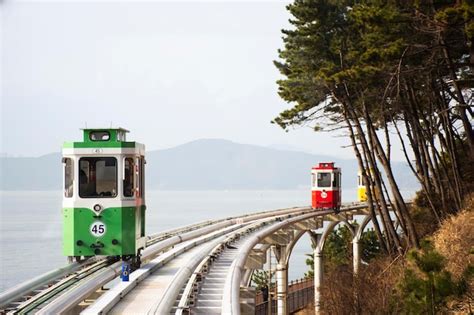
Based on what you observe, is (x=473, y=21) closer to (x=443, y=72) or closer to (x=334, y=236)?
(x=443, y=72)

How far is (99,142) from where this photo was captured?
16297 millimetres

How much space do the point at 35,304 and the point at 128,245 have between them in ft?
13.5

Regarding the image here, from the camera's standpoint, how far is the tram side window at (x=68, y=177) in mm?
16453

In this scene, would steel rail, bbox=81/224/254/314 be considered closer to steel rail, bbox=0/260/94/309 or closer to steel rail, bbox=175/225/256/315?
steel rail, bbox=175/225/256/315

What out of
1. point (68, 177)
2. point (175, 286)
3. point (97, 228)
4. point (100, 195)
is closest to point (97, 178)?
point (100, 195)

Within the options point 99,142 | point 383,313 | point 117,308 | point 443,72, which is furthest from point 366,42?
point 117,308

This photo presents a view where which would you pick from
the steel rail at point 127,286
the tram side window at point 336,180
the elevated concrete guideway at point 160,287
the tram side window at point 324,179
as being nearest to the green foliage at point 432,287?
the elevated concrete guideway at point 160,287

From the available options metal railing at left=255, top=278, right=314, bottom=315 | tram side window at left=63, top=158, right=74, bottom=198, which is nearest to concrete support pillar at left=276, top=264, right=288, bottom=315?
metal railing at left=255, top=278, right=314, bottom=315

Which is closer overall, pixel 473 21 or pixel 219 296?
pixel 219 296

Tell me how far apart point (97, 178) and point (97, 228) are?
1.00 metres

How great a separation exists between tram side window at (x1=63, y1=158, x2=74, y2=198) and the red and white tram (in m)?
25.8

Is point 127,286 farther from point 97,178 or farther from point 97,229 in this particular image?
point 97,178

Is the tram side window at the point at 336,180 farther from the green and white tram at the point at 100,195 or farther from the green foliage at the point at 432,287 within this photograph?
the green foliage at the point at 432,287

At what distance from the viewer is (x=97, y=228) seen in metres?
16.3
